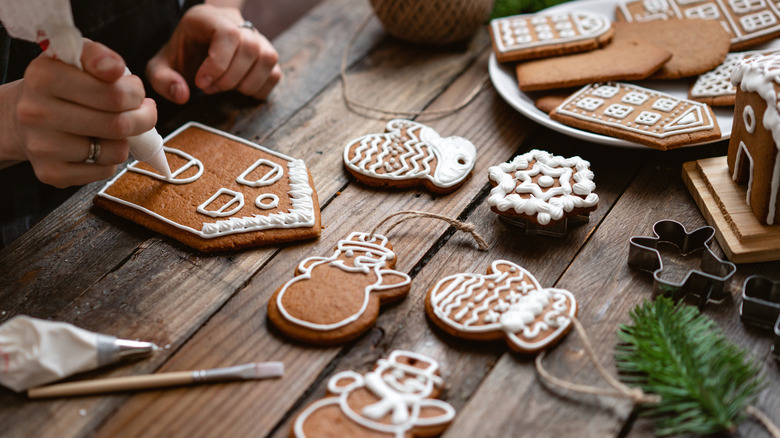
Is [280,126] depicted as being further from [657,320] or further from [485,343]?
[657,320]

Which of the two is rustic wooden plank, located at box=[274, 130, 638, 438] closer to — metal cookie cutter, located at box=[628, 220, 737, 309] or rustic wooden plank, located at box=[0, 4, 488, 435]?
metal cookie cutter, located at box=[628, 220, 737, 309]

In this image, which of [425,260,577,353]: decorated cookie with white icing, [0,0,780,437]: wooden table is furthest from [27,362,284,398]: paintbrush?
[425,260,577,353]: decorated cookie with white icing

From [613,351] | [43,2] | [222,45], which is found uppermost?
[43,2]

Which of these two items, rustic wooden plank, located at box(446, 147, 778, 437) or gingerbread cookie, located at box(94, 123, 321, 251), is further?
gingerbread cookie, located at box(94, 123, 321, 251)

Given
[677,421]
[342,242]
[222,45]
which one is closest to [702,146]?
[677,421]

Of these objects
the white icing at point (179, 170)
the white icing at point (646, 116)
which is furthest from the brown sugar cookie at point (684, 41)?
the white icing at point (179, 170)

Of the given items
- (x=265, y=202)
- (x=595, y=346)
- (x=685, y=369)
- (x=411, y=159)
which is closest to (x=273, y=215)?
(x=265, y=202)
